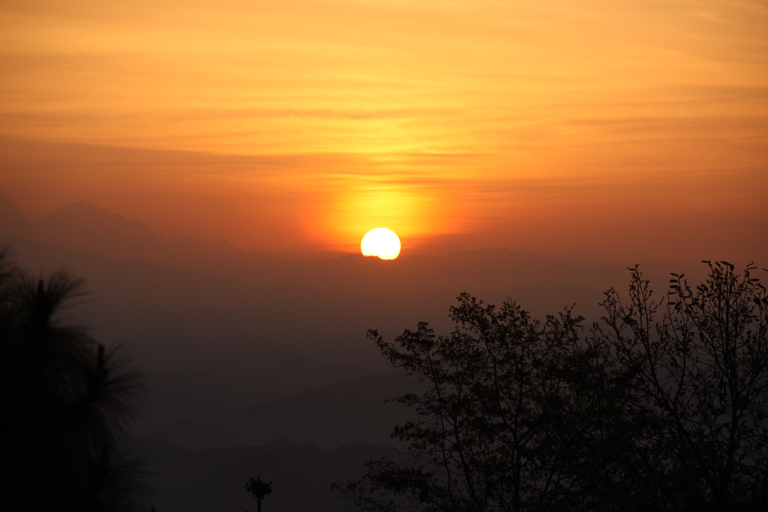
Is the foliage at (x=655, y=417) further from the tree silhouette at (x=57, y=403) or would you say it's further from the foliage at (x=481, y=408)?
the tree silhouette at (x=57, y=403)

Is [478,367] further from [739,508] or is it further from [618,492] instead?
[739,508]

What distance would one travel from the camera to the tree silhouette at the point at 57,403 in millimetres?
4570

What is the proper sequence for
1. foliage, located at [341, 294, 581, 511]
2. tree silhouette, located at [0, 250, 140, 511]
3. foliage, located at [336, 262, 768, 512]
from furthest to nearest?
foliage, located at [341, 294, 581, 511], foliage, located at [336, 262, 768, 512], tree silhouette, located at [0, 250, 140, 511]

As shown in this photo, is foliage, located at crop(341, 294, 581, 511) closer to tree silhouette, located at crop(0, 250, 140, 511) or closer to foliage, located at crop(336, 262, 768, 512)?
foliage, located at crop(336, 262, 768, 512)

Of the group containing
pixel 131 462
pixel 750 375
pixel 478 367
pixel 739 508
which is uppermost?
pixel 478 367

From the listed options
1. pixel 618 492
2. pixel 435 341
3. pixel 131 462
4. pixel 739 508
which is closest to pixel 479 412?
pixel 435 341

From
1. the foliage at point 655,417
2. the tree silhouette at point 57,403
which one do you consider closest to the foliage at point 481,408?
the foliage at point 655,417

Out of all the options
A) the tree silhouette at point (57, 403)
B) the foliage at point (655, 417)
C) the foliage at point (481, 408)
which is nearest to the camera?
the tree silhouette at point (57, 403)

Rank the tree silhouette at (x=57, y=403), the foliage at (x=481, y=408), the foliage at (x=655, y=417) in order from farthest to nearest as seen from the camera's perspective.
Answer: the foliage at (x=481, y=408)
the foliage at (x=655, y=417)
the tree silhouette at (x=57, y=403)

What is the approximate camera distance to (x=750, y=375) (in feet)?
27.7

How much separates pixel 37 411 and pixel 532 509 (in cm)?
1107

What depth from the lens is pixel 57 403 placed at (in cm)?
475

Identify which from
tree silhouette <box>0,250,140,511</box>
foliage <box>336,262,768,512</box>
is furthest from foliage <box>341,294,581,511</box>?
tree silhouette <box>0,250,140,511</box>

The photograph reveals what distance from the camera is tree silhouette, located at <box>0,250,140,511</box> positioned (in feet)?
15.0
